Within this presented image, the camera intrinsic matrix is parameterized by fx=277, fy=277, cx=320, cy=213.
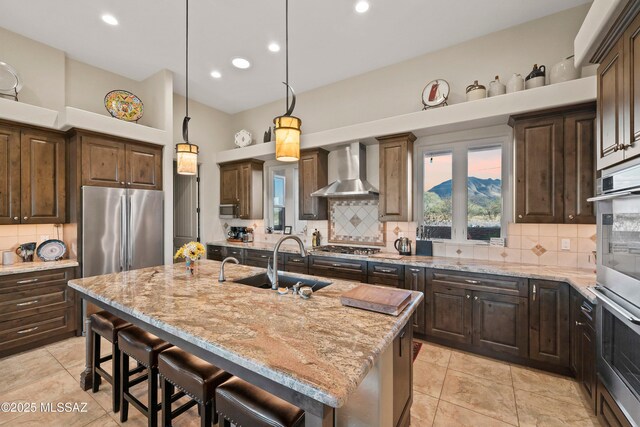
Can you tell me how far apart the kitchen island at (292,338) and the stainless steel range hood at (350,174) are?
6.16ft

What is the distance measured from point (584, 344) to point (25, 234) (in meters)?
5.85

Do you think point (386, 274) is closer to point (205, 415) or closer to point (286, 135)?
point (286, 135)

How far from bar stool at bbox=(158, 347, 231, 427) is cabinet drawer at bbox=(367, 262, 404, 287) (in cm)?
221

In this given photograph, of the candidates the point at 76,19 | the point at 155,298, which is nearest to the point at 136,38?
the point at 76,19

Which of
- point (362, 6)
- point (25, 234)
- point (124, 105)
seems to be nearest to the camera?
point (362, 6)

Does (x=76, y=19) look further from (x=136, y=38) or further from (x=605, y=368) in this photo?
(x=605, y=368)

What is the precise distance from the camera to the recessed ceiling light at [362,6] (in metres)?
2.71

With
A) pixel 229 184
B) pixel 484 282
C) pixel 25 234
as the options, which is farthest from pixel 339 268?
pixel 25 234

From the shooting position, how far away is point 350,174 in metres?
4.00

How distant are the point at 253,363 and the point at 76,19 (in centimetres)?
405

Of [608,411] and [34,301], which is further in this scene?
[34,301]

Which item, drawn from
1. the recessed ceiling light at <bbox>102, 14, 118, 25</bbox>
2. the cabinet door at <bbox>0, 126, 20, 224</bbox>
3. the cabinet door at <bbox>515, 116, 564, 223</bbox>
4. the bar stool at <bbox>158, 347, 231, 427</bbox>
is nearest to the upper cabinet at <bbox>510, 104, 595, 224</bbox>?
the cabinet door at <bbox>515, 116, 564, 223</bbox>

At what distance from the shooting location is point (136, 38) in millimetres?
3289

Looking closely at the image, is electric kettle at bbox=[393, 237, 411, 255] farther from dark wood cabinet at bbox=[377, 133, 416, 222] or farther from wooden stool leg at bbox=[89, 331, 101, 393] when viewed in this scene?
wooden stool leg at bbox=[89, 331, 101, 393]
